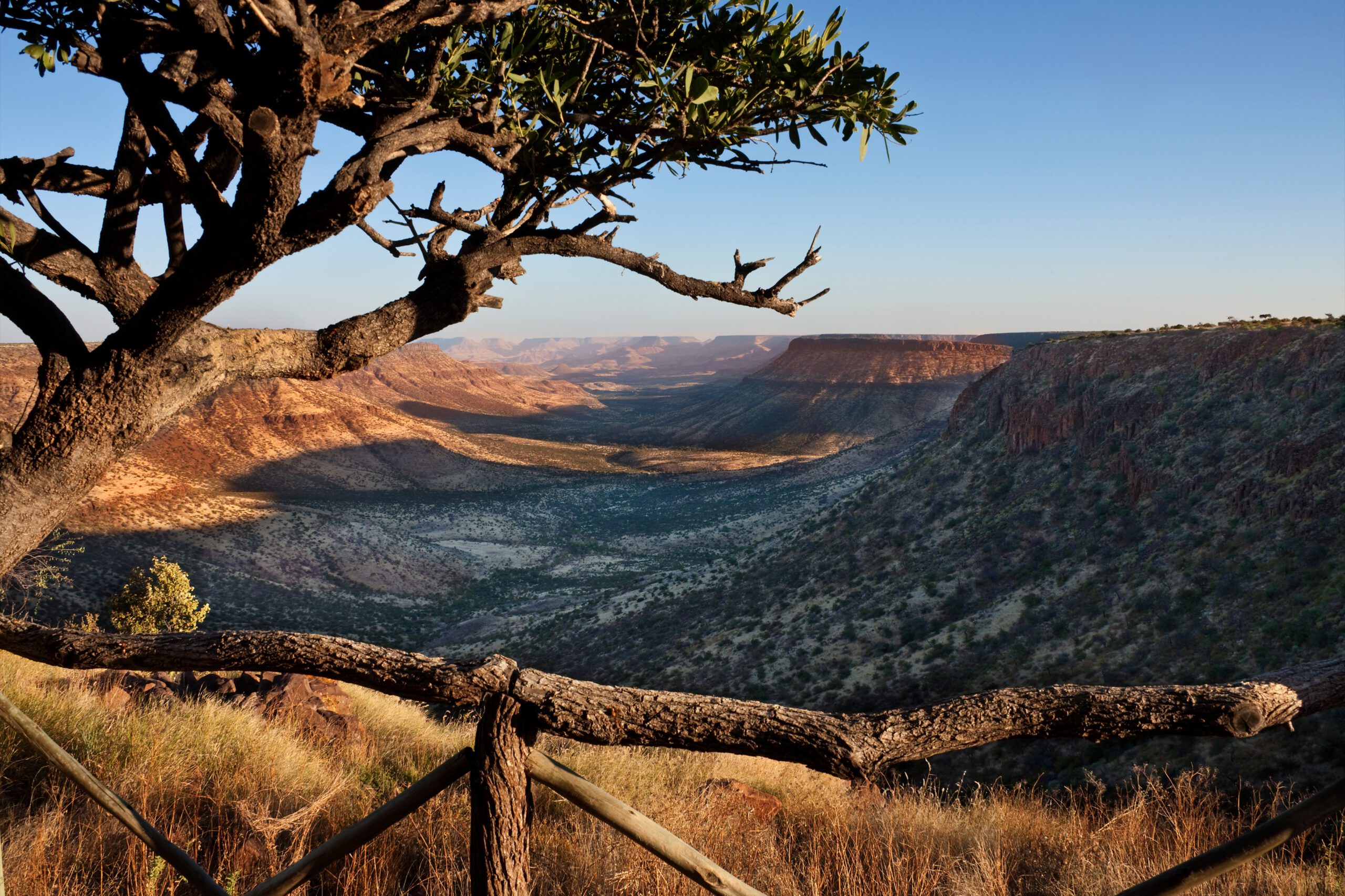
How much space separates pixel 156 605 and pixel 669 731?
2165 centimetres

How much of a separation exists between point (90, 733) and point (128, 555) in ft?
100

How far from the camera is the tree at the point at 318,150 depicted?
260cm

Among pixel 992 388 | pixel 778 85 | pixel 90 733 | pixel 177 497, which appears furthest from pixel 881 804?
pixel 177 497

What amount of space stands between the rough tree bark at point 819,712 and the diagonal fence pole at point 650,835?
0.12m

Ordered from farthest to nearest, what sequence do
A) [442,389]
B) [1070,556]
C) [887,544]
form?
[442,389] < [887,544] < [1070,556]

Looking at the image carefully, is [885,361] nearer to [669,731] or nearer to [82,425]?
[82,425]

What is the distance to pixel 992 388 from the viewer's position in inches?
1209

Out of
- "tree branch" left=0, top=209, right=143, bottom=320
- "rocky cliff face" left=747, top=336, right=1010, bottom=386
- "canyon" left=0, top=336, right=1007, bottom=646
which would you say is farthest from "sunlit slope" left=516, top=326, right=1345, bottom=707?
"rocky cliff face" left=747, top=336, right=1010, bottom=386

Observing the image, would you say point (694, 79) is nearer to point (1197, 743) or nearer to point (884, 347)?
point (1197, 743)

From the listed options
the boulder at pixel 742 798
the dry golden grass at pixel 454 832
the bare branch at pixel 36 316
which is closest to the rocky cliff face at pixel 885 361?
the boulder at pixel 742 798

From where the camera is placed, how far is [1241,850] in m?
1.90

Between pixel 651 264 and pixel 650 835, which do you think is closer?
pixel 650 835

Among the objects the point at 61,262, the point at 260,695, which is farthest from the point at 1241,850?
the point at 260,695

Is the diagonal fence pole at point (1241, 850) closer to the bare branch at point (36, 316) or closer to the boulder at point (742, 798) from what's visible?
the boulder at point (742, 798)
